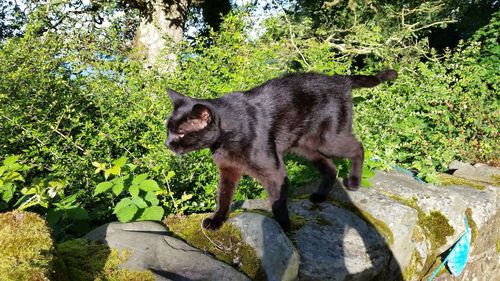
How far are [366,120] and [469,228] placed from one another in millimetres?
1825

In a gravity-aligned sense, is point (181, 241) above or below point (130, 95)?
below

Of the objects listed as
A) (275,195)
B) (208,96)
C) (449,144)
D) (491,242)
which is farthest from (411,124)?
(275,195)

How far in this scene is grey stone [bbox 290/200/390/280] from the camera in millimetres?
2662

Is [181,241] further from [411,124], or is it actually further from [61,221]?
[411,124]

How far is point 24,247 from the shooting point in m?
1.52

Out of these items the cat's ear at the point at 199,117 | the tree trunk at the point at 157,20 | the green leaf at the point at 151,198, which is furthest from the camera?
the tree trunk at the point at 157,20

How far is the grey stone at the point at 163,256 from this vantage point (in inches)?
80.4

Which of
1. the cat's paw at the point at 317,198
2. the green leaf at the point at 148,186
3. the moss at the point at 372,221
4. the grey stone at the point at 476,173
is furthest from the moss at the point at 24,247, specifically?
the grey stone at the point at 476,173

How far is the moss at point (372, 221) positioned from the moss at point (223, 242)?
121cm

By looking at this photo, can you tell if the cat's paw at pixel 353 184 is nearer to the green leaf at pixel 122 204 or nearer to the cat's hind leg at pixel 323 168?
the cat's hind leg at pixel 323 168

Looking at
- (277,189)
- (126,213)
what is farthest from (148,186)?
(277,189)

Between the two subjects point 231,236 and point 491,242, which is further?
point 491,242

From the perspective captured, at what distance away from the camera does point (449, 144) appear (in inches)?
214

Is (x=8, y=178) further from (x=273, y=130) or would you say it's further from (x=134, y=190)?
(x=273, y=130)
